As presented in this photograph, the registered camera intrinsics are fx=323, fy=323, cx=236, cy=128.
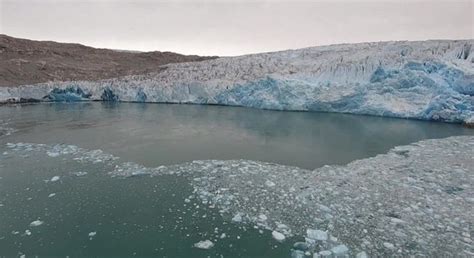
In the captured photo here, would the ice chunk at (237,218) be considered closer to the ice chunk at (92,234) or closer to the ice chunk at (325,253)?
the ice chunk at (325,253)

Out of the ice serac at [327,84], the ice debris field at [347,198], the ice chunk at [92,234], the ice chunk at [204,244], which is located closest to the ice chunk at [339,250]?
the ice debris field at [347,198]

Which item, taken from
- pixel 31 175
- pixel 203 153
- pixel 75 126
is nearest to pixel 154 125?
pixel 75 126

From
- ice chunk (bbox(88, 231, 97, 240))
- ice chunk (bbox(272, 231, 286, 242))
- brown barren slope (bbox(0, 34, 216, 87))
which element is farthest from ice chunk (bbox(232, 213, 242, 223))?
brown barren slope (bbox(0, 34, 216, 87))

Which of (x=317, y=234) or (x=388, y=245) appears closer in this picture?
(x=388, y=245)

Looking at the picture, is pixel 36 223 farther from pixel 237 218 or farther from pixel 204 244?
pixel 237 218

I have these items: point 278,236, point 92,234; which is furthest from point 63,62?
point 278,236

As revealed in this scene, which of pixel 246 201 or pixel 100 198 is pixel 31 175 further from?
pixel 246 201

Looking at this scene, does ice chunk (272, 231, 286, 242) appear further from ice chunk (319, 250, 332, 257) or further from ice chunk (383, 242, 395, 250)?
ice chunk (383, 242, 395, 250)
